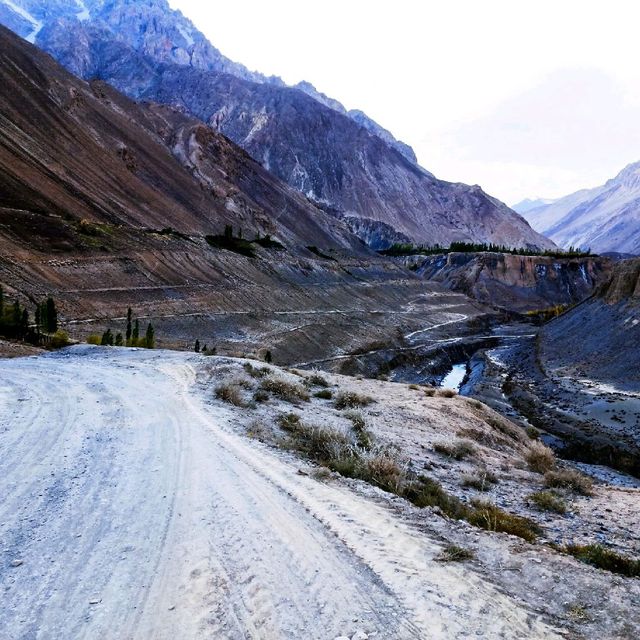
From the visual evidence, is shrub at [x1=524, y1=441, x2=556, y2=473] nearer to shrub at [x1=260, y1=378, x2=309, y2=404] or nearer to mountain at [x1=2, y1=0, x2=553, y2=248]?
shrub at [x1=260, y1=378, x2=309, y2=404]

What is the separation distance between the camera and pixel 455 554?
5676 mm

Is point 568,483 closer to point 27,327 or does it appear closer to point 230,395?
point 230,395

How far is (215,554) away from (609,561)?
462 centimetres

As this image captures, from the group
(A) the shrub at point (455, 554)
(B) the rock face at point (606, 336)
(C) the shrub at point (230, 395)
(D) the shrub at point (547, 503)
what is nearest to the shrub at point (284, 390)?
(C) the shrub at point (230, 395)

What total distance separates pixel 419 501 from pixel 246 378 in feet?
28.9

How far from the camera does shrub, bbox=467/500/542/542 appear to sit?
6863 mm

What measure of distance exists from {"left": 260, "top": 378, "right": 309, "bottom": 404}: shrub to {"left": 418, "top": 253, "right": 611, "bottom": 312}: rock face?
99.8m

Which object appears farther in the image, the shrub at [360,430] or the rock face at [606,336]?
the rock face at [606,336]

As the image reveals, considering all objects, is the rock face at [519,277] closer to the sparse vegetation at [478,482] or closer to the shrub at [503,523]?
the sparse vegetation at [478,482]

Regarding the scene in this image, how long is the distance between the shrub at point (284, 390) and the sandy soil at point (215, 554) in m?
5.34

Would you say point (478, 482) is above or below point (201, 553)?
below

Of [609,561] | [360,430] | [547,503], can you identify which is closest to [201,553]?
[609,561]

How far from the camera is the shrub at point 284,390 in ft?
47.6

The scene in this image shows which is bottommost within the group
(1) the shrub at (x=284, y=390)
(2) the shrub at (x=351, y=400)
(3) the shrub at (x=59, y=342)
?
(2) the shrub at (x=351, y=400)
